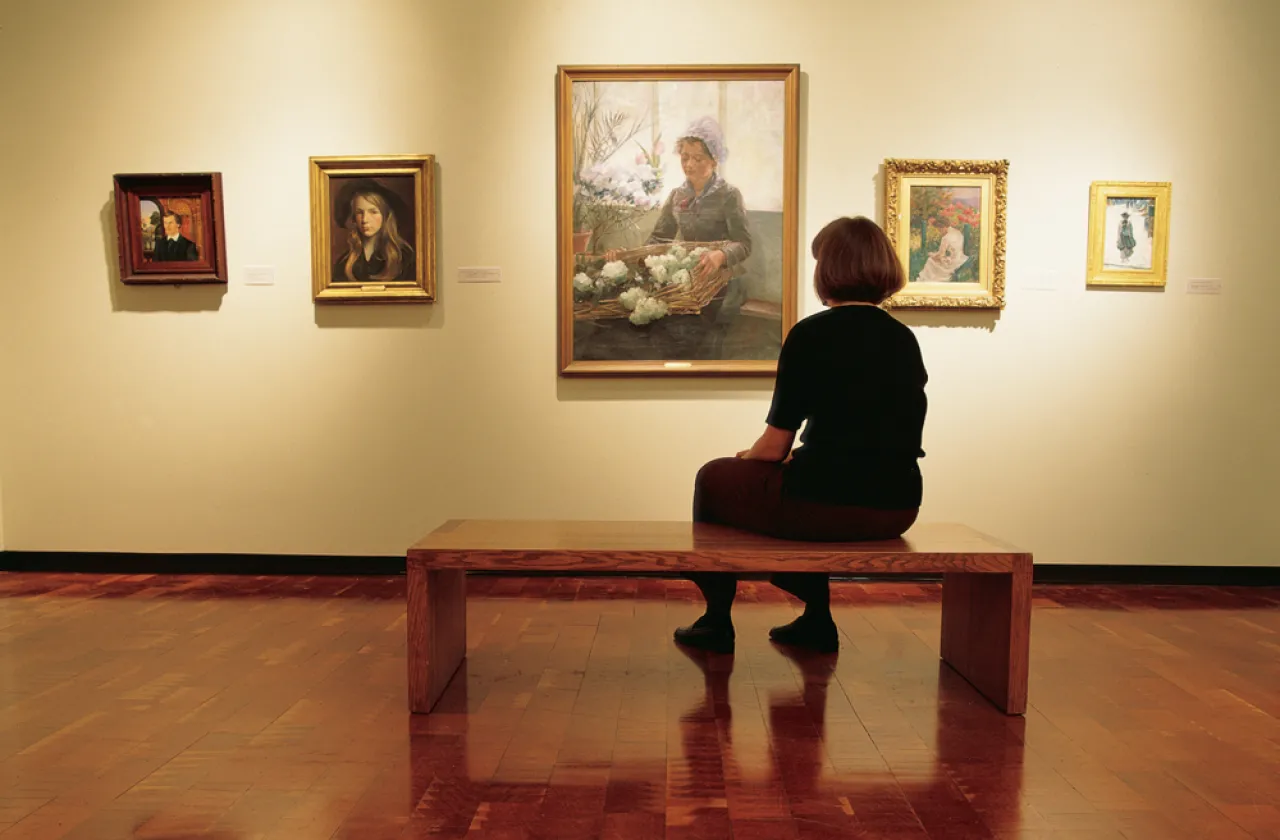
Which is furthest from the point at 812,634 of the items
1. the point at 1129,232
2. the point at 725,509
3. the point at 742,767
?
the point at 1129,232

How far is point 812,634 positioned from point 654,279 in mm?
2222

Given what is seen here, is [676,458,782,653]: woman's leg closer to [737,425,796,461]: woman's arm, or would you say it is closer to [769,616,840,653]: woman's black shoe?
[737,425,796,461]: woman's arm

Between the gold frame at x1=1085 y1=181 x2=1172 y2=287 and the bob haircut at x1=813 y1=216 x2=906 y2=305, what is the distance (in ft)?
8.00

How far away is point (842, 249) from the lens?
3.07 m

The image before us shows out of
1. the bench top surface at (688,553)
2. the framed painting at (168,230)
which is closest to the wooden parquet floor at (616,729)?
the bench top surface at (688,553)

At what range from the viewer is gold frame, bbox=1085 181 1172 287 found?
193 inches

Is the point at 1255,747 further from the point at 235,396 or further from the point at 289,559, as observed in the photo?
the point at 235,396

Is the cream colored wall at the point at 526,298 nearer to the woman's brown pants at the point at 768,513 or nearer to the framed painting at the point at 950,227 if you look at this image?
the framed painting at the point at 950,227

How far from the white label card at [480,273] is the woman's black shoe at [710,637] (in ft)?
7.88

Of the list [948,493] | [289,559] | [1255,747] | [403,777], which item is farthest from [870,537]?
[289,559]

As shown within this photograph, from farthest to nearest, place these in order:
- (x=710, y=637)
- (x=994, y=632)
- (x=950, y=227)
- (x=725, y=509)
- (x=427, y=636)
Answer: (x=950, y=227)
(x=710, y=637)
(x=725, y=509)
(x=994, y=632)
(x=427, y=636)

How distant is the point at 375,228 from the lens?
4996mm

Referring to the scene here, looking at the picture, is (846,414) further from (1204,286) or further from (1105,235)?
(1204,286)

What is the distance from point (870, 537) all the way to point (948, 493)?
2193 mm
